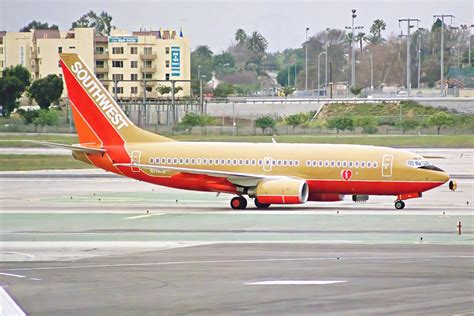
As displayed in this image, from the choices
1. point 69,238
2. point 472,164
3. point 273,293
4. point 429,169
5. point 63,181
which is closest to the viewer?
point 273,293

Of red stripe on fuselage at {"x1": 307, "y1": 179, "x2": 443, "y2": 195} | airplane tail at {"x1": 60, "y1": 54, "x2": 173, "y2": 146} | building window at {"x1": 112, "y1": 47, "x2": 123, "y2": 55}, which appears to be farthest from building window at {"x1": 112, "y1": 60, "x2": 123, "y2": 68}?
red stripe on fuselage at {"x1": 307, "y1": 179, "x2": 443, "y2": 195}

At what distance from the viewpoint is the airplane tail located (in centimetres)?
5253

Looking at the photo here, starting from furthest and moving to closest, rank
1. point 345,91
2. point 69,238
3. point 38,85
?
Answer: 1. point 345,91
2. point 38,85
3. point 69,238

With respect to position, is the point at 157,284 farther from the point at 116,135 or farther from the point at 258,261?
the point at 116,135

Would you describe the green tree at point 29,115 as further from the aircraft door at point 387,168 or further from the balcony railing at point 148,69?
the aircraft door at point 387,168

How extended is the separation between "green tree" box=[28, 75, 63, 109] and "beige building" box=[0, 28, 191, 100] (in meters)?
6.23

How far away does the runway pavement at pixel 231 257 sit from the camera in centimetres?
2445

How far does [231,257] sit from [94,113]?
21796 millimetres

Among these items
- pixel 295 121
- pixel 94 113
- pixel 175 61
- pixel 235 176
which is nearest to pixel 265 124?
pixel 295 121

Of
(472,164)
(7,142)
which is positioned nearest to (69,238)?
(472,164)

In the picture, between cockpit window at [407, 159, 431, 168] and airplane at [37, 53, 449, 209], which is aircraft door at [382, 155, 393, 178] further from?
cockpit window at [407, 159, 431, 168]

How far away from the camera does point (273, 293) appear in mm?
25656

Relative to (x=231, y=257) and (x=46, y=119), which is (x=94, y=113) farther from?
(x=46, y=119)

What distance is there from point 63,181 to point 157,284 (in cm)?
4087
